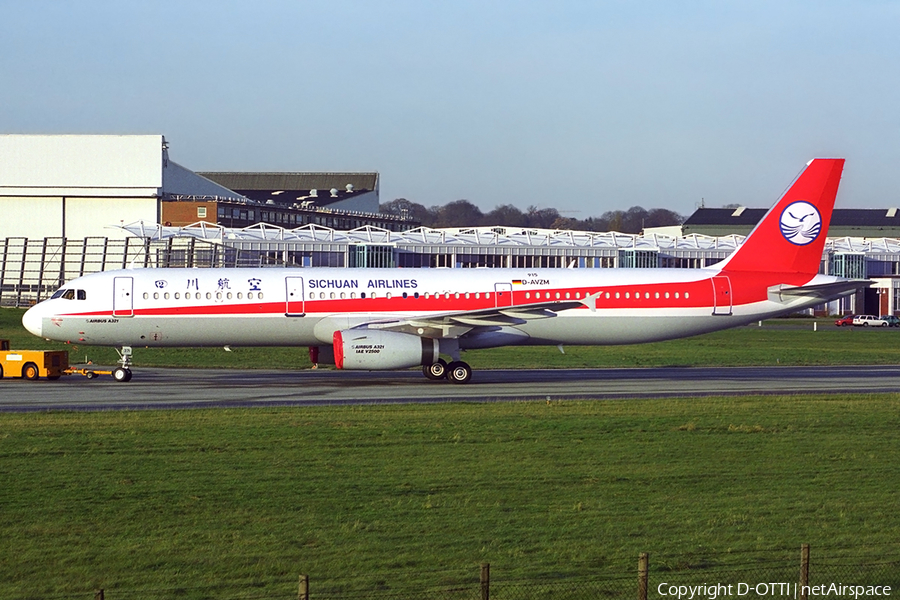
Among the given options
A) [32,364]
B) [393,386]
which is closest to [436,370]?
[393,386]

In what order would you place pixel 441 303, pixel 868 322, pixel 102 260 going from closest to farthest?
pixel 441 303
pixel 102 260
pixel 868 322

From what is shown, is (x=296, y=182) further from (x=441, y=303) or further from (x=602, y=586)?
(x=602, y=586)

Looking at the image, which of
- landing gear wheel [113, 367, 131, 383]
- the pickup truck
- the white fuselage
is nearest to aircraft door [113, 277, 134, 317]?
the white fuselage

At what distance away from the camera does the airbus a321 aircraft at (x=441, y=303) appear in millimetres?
35062

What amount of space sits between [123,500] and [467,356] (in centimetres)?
3246

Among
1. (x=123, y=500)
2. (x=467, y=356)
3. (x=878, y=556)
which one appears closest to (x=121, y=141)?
(x=467, y=356)

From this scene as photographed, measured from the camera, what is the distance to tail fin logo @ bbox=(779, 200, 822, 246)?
3919 centimetres

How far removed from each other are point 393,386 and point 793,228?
1734 cm

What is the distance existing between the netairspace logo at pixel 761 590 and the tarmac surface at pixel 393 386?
1775cm

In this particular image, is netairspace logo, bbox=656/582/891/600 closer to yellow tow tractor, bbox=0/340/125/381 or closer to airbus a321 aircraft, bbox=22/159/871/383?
airbus a321 aircraft, bbox=22/159/871/383

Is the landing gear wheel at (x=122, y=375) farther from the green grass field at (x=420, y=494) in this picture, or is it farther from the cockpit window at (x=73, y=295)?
the green grass field at (x=420, y=494)

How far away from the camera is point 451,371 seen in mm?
35344

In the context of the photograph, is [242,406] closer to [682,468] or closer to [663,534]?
[682,468]

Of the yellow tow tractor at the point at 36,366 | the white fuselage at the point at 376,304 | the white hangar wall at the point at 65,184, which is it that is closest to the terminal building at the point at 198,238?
the white hangar wall at the point at 65,184
